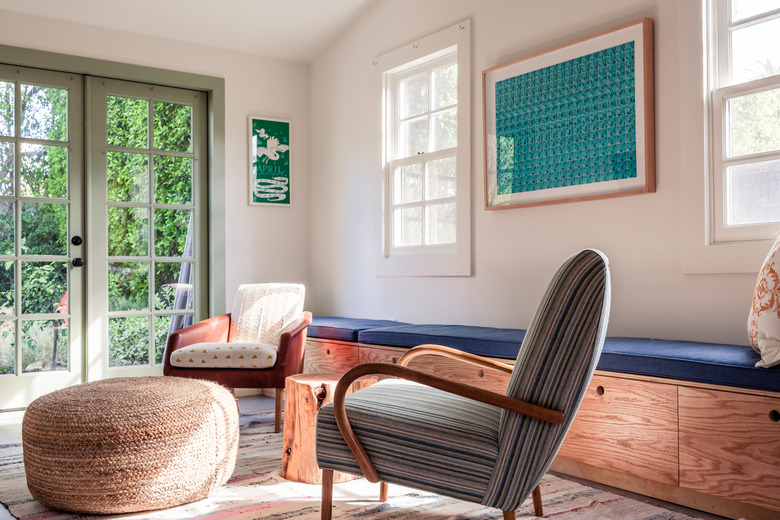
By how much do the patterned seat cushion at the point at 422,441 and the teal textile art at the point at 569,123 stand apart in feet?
5.14

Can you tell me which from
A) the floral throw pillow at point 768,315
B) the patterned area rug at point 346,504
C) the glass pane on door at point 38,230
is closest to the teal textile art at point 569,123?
the floral throw pillow at point 768,315

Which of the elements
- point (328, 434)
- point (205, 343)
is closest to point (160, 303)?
point (205, 343)

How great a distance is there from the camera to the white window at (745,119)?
2641mm

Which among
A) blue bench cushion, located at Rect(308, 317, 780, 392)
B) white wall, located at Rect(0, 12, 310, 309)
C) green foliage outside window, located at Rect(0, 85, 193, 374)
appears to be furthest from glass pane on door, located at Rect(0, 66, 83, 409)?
blue bench cushion, located at Rect(308, 317, 780, 392)

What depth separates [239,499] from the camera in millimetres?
2541

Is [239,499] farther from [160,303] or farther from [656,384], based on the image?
[160,303]

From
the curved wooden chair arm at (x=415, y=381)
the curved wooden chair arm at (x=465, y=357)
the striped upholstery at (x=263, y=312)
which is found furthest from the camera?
the striped upholstery at (x=263, y=312)

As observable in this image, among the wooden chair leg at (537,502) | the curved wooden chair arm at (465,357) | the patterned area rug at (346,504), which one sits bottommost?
the patterned area rug at (346,504)

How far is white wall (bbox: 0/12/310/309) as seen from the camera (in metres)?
4.50

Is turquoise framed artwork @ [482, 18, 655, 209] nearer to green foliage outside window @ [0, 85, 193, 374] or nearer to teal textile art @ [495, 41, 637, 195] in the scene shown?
teal textile art @ [495, 41, 637, 195]

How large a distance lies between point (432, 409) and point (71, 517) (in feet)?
4.42

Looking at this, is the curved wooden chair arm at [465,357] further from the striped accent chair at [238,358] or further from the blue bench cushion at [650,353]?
the striped accent chair at [238,358]

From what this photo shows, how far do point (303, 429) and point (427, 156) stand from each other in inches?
82.4

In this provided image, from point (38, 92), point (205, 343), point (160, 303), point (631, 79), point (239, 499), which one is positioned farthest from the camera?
point (160, 303)
